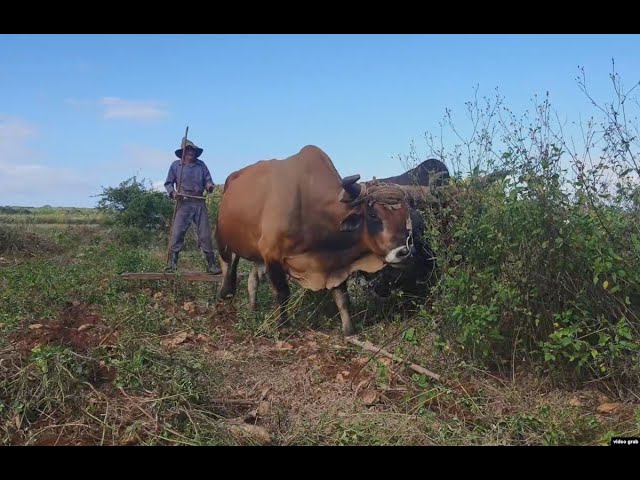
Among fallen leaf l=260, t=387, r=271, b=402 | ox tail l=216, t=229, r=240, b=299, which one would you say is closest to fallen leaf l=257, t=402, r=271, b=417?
fallen leaf l=260, t=387, r=271, b=402

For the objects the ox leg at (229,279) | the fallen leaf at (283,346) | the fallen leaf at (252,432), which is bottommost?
the fallen leaf at (252,432)

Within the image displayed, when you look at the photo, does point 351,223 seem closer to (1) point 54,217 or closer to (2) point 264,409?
(2) point 264,409

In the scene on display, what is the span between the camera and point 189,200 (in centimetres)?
909

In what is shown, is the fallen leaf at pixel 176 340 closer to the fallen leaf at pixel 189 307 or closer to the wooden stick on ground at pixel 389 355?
the fallen leaf at pixel 189 307

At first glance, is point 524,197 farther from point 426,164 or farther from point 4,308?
point 4,308

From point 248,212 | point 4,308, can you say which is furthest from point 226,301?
point 4,308

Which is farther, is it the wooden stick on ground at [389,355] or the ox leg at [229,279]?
the ox leg at [229,279]

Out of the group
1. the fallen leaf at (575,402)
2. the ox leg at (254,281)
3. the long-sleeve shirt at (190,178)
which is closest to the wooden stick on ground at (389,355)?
the fallen leaf at (575,402)

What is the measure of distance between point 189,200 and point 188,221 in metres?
0.31

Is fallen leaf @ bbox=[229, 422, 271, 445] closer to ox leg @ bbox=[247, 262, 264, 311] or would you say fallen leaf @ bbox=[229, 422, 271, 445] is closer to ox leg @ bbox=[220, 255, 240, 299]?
ox leg @ bbox=[247, 262, 264, 311]

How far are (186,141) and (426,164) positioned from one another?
4.17 m

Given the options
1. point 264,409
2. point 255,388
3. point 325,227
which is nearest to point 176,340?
point 255,388

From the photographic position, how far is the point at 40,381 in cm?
421

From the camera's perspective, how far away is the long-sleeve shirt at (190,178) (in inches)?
356
